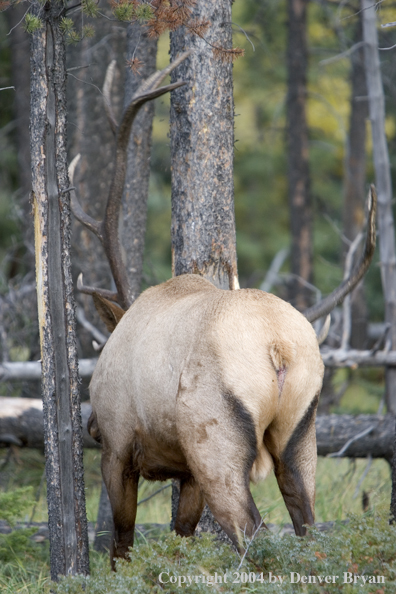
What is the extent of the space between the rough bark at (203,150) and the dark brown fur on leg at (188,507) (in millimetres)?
1296

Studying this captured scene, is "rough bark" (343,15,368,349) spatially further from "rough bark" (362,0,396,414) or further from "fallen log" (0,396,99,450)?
→ "fallen log" (0,396,99,450)

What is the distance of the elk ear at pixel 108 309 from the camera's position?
164 inches

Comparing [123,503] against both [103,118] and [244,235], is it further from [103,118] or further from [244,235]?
[244,235]

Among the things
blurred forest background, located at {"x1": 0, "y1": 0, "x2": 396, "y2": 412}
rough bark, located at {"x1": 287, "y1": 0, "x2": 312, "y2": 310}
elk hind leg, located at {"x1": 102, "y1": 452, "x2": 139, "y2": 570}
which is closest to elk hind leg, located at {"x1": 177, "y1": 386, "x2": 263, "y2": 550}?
elk hind leg, located at {"x1": 102, "y1": 452, "x2": 139, "y2": 570}

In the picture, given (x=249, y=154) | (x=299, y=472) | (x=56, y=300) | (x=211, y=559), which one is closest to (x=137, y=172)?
(x=56, y=300)

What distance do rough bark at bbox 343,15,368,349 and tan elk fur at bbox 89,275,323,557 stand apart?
907cm

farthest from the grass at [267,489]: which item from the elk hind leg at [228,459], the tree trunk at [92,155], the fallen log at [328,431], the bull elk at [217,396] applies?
the elk hind leg at [228,459]

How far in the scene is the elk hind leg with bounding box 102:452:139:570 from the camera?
3.63m

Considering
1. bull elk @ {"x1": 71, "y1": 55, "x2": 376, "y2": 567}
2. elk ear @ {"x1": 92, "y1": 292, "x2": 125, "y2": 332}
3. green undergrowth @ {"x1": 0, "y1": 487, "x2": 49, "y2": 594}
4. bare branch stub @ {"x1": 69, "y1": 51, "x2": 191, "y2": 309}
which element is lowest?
green undergrowth @ {"x1": 0, "y1": 487, "x2": 49, "y2": 594}

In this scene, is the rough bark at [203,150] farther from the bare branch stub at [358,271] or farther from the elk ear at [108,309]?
the bare branch stub at [358,271]

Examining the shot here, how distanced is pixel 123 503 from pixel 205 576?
1.11 metres

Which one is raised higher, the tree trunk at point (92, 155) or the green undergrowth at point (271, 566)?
the tree trunk at point (92, 155)

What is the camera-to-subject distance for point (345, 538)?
285cm

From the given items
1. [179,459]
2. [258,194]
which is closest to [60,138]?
[179,459]
